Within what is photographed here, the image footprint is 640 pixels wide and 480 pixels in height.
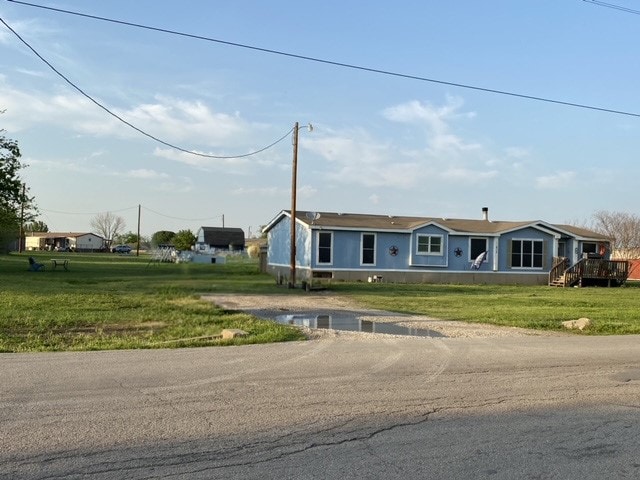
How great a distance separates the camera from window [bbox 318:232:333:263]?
112 feet

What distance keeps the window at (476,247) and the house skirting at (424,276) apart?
0.91 meters

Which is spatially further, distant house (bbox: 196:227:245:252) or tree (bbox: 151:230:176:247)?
tree (bbox: 151:230:176:247)

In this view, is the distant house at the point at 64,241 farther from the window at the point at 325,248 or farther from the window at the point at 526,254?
the window at the point at 526,254

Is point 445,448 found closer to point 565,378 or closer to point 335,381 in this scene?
point 335,381

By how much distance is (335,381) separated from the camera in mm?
8273

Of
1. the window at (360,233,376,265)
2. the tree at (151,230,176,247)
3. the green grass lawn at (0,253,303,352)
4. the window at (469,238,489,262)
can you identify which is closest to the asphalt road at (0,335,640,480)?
the green grass lawn at (0,253,303,352)

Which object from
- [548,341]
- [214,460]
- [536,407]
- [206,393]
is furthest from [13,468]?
[548,341]

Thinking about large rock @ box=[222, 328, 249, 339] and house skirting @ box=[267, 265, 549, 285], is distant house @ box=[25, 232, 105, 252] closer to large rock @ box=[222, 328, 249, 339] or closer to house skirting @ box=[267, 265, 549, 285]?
house skirting @ box=[267, 265, 549, 285]

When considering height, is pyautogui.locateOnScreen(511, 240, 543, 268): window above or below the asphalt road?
above

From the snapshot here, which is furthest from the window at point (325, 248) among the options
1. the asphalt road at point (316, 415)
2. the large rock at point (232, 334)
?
the asphalt road at point (316, 415)

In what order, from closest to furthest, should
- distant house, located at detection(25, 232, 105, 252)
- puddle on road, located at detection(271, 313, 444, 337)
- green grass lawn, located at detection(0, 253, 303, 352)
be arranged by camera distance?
1. green grass lawn, located at detection(0, 253, 303, 352)
2. puddle on road, located at detection(271, 313, 444, 337)
3. distant house, located at detection(25, 232, 105, 252)

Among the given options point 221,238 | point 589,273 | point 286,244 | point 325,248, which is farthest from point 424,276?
point 221,238

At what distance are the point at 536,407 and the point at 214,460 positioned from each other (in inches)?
147

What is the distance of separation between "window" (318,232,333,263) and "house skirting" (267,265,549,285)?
0.59 m
